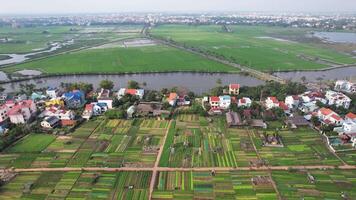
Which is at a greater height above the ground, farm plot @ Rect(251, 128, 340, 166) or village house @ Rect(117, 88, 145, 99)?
village house @ Rect(117, 88, 145, 99)

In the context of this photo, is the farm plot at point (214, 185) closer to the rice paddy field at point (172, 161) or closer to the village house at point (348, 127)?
the rice paddy field at point (172, 161)

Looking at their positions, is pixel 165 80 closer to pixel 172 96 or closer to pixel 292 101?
pixel 172 96

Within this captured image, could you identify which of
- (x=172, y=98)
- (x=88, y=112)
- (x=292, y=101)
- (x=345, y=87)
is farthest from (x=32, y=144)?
(x=345, y=87)

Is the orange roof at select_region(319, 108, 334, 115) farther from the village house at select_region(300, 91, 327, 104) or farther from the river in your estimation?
the river

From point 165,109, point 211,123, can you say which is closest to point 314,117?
point 211,123

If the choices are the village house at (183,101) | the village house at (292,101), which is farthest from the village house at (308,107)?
the village house at (183,101)

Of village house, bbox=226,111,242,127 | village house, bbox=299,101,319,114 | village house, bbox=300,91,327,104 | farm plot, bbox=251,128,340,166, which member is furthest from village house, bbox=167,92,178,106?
village house, bbox=300,91,327,104
